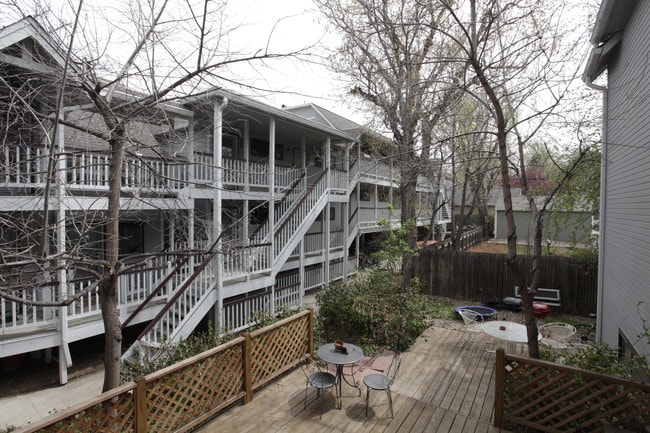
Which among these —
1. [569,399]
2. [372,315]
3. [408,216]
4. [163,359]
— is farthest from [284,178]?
[569,399]

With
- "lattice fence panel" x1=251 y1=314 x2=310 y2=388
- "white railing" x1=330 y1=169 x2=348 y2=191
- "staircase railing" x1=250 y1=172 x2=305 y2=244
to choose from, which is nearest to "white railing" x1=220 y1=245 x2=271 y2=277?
"staircase railing" x1=250 y1=172 x2=305 y2=244

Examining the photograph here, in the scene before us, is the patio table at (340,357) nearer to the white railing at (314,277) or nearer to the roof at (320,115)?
the white railing at (314,277)

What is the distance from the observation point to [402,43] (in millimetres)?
12328

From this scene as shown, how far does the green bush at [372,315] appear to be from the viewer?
7824 mm

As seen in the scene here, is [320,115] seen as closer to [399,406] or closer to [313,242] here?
[313,242]

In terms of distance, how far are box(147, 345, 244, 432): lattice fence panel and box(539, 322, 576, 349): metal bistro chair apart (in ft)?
21.8

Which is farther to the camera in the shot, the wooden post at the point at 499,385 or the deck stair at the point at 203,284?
the deck stair at the point at 203,284

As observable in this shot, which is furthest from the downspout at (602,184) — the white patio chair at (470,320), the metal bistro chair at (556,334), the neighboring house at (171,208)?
the neighboring house at (171,208)

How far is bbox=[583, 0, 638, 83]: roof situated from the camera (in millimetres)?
5703

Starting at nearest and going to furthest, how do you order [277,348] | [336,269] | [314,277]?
[277,348] → [314,277] → [336,269]

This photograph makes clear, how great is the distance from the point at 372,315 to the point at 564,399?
13.5 feet

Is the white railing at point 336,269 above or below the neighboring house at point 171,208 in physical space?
below

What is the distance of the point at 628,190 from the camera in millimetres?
6039

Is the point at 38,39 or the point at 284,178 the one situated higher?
the point at 38,39
